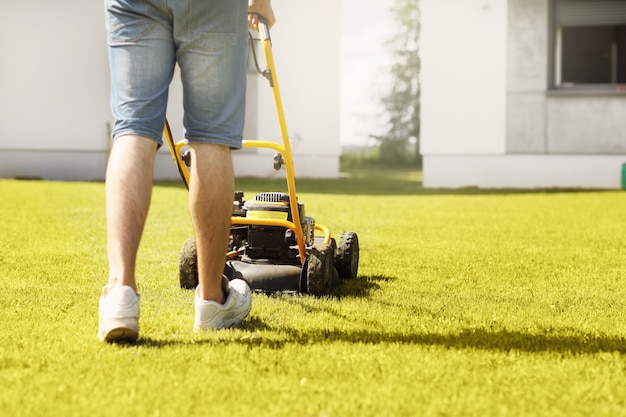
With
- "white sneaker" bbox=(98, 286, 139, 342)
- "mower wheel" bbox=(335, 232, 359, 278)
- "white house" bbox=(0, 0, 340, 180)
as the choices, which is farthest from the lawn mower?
"white house" bbox=(0, 0, 340, 180)

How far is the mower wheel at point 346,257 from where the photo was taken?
12.3 feet

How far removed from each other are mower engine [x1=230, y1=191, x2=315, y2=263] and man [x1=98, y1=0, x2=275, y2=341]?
2.82 ft

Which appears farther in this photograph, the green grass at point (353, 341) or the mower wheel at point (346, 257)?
the mower wheel at point (346, 257)

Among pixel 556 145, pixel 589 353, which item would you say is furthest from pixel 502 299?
pixel 556 145

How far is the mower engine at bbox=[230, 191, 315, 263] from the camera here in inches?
133

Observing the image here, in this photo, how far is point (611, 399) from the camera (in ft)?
6.09

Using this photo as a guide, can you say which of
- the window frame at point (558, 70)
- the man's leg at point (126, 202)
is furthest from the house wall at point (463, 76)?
the man's leg at point (126, 202)

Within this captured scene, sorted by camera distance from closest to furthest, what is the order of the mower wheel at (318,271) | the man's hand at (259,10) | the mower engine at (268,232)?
the man's hand at (259,10), the mower wheel at (318,271), the mower engine at (268,232)

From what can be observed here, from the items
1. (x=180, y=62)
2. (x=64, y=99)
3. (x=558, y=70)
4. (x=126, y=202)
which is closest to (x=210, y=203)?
(x=126, y=202)

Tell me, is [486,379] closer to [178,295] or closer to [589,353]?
[589,353]

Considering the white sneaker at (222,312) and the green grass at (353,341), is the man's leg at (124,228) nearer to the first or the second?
the green grass at (353,341)

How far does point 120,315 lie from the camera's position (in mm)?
2209

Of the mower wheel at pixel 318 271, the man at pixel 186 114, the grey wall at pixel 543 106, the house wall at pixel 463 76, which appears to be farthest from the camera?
the house wall at pixel 463 76

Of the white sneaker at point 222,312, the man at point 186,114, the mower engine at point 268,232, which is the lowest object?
the white sneaker at point 222,312
